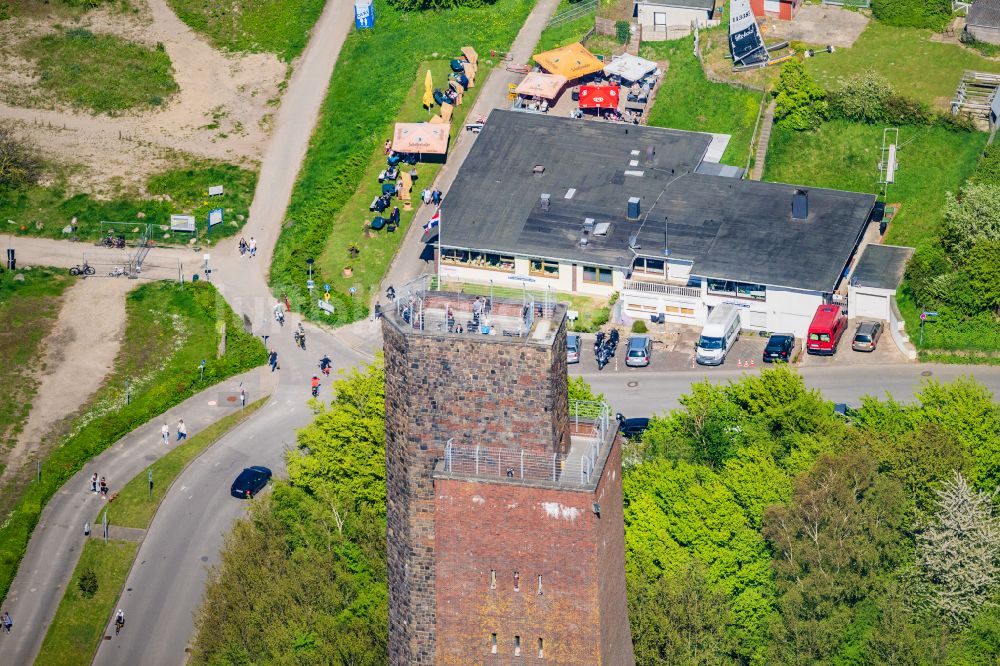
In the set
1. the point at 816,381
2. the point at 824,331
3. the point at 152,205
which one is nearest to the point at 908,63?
the point at 824,331

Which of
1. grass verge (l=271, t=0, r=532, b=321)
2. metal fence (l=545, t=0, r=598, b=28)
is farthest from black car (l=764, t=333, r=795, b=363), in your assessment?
metal fence (l=545, t=0, r=598, b=28)

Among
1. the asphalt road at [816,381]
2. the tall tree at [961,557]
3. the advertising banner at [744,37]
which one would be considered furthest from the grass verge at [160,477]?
the tall tree at [961,557]

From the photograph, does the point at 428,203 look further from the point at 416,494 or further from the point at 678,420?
the point at 416,494

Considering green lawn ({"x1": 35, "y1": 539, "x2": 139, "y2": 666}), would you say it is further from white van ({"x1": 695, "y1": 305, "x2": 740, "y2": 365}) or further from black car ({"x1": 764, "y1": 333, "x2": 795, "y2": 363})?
black car ({"x1": 764, "y1": 333, "x2": 795, "y2": 363})

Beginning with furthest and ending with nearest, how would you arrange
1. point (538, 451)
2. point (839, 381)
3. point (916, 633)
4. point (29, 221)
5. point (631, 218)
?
point (29, 221) < point (631, 218) < point (839, 381) < point (916, 633) < point (538, 451)

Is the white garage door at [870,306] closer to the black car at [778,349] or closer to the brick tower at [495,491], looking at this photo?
the black car at [778,349]

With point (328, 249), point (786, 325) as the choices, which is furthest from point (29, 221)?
point (786, 325)
